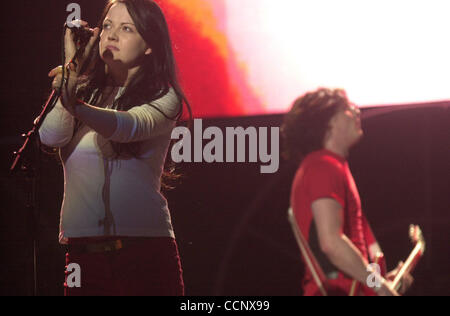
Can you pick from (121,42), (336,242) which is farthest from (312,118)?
(121,42)

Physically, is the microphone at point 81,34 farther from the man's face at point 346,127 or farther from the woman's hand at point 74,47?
the man's face at point 346,127

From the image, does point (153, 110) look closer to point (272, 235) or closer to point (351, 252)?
point (351, 252)

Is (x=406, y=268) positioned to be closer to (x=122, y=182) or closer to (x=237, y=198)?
(x=122, y=182)

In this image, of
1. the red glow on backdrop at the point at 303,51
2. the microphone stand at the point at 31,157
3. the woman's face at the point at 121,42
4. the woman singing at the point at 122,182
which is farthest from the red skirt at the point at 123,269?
the red glow on backdrop at the point at 303,51

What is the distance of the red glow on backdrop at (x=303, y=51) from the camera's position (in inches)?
103

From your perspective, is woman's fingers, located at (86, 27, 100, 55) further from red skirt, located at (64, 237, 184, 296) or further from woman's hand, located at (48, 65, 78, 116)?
red skirt, located at (64, 237, 184, 296)

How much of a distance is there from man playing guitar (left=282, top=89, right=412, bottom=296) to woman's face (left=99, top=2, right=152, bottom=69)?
1.82 ft

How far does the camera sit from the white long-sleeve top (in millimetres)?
1650

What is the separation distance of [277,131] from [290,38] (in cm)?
41

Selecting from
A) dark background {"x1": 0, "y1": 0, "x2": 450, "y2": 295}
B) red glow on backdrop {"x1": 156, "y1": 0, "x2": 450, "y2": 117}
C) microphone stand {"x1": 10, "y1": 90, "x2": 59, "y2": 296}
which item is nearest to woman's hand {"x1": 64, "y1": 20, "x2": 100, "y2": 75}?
microphone stand {"x1": 10, "y1": 90, "x2": 59, "y2": 296}

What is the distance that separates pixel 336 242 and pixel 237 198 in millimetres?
1230

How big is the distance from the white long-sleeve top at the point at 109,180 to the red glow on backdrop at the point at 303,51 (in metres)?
1.00
